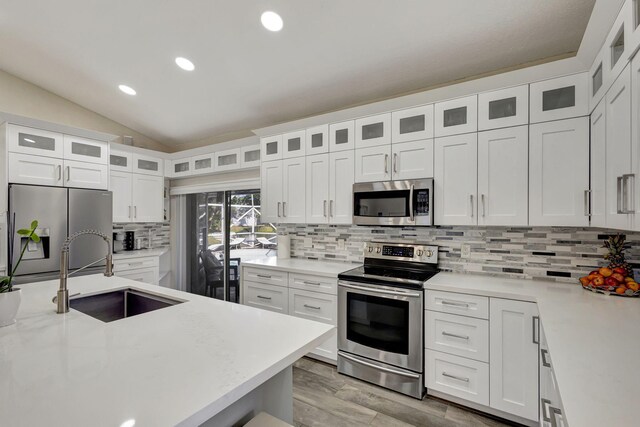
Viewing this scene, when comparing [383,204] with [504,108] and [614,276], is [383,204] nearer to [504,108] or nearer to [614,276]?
[504,108]

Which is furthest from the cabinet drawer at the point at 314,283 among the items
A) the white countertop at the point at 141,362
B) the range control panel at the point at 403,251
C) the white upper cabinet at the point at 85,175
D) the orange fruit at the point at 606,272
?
the white upper cabinet at the point at 85,175

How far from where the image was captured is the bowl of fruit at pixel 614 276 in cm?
194

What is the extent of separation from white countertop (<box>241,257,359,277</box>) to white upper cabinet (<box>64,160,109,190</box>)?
2260 millimetres

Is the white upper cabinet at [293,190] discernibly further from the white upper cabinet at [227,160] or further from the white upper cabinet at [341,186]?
the white upper cabinet at [227,160]

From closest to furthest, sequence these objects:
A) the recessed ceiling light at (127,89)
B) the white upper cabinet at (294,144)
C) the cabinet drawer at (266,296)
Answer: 1. the cabinet drawer at (266,296)
2. the white upper cabinet at (294,144)
3. the recessed ceiling light at (127,89)

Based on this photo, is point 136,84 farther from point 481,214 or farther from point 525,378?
point 525,378

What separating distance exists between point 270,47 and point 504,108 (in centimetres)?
201

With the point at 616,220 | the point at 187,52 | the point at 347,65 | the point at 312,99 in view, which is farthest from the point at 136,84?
the point at 616,220

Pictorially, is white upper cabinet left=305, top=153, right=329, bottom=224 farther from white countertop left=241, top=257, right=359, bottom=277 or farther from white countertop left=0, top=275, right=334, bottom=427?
white countertop left=0, top=275, right=334, bottom=427

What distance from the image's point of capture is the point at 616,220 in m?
1.57

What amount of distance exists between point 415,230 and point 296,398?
6.00 ft

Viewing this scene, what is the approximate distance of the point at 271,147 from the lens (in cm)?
366

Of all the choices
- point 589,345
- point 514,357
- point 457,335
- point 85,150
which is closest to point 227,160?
point 85,150

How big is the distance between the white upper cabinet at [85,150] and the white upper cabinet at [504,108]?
4.41m
